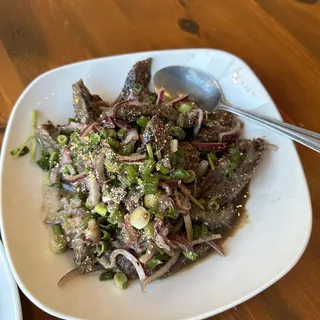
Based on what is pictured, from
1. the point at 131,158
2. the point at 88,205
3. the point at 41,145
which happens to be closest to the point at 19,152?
the point at 41,145

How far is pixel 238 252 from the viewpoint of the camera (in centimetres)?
169

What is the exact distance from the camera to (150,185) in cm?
162

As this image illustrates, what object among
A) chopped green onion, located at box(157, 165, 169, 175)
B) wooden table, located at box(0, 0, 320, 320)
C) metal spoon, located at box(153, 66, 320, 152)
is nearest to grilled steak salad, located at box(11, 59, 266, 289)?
chopped green onion, located at box(157, 165, 169, 175)

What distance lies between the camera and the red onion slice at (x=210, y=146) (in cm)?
187

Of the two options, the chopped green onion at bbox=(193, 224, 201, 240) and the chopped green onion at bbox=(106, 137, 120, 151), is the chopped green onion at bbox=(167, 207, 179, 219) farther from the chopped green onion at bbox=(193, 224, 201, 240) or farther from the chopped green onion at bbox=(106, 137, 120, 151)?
the chopped green onion at bbox=(106, 137, 120, 151)

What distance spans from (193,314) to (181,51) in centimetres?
117

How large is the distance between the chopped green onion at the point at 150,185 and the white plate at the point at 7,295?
52 centimetres

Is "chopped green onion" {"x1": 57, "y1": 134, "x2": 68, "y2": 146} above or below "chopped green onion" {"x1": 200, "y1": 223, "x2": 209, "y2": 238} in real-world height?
above

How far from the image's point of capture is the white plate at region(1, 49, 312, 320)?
5.04 feet

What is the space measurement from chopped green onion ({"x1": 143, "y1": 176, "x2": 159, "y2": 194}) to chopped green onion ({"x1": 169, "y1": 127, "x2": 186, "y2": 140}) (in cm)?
25

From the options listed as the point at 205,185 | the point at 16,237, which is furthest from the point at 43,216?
the point at 205,185

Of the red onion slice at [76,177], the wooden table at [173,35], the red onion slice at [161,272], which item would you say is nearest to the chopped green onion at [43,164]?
the red onion slice at [76,177]

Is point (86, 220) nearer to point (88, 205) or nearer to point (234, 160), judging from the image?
point (88, 205)

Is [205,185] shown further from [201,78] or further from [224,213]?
[201,78]
